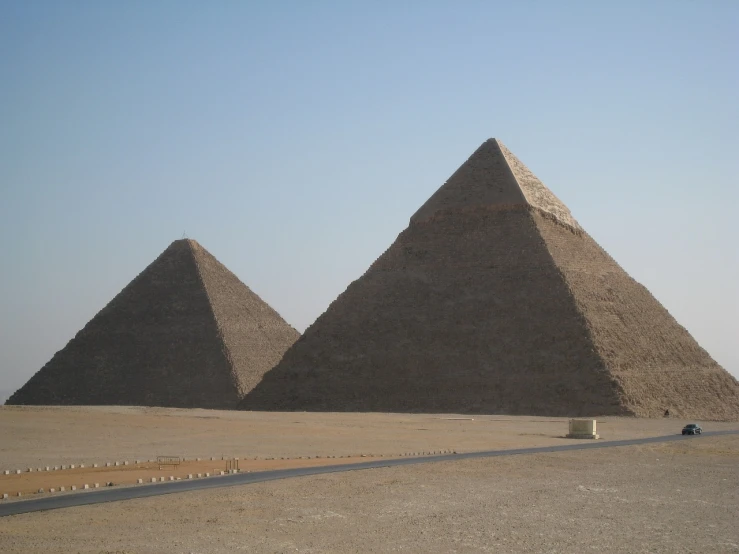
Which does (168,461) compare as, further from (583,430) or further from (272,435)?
(583,430)

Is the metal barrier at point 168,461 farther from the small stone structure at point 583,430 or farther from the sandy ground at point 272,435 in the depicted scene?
the small stone structure at point 583,430

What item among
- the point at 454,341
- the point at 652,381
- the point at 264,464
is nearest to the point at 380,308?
the point at 454,341

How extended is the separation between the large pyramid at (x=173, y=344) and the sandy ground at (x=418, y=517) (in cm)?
4039

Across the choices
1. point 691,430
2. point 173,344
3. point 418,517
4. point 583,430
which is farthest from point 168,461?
point 173,344

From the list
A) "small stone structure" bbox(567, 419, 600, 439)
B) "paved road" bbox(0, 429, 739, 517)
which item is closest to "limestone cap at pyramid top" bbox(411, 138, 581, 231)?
"small stone structure" bbox(567, 419, 600, 439)

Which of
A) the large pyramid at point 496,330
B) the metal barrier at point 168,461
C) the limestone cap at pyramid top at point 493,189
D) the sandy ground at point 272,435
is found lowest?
the metal barrier at point 168,461

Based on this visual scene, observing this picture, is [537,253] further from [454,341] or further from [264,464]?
[264,464]

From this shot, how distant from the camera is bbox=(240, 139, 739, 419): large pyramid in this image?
146 feet

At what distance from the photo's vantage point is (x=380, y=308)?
50875mm

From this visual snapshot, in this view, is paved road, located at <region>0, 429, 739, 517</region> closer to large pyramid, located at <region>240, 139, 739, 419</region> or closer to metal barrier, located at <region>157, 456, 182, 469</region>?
metal barrier, located at <region>157, 456, 182, 469</region>

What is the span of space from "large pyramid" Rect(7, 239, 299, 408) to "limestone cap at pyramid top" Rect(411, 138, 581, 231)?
48.2 ft

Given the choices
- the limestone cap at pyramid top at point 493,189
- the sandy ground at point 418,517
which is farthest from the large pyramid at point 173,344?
the sandy ground at point 418,517

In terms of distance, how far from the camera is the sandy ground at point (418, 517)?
11.6m

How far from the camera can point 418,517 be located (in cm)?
1351
